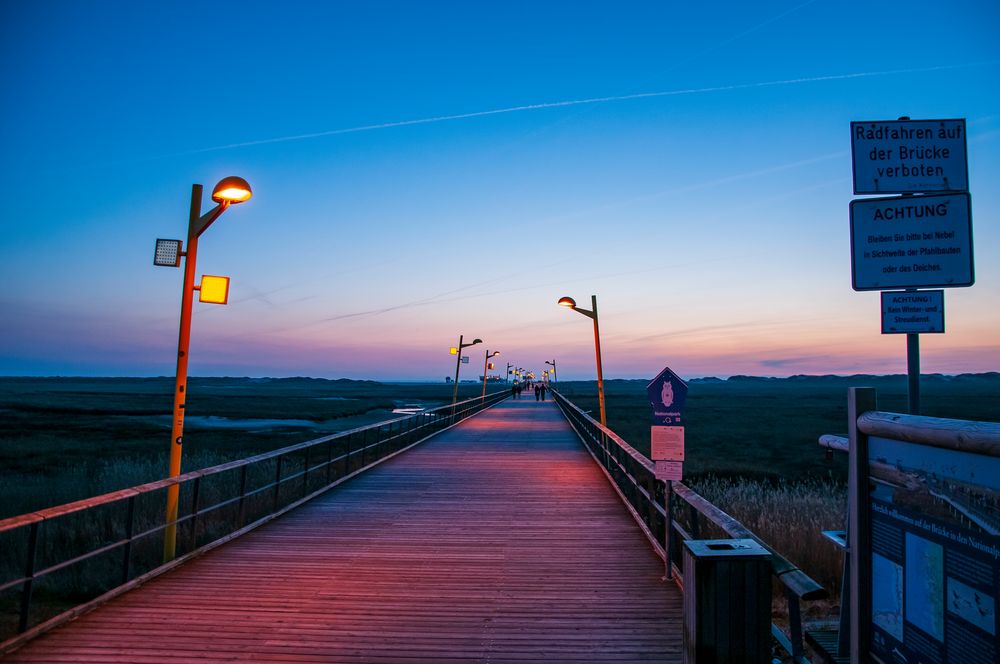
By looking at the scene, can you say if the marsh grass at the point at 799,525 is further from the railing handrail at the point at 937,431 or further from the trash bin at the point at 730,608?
the railing handrail at the point at 937,431

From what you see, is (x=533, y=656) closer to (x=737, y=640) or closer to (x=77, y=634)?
(x=737, y=640)

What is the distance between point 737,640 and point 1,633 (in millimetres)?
6581

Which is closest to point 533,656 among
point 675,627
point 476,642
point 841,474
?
point 476,642

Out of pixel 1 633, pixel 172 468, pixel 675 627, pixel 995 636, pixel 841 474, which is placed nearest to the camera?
pixel 995 636

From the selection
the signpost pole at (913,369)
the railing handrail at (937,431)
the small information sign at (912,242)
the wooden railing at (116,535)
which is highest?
the small information sign at (912,242)

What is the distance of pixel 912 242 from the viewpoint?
133 inches

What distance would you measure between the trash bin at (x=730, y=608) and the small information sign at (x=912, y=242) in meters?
1.64

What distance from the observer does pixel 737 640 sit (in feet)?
10.9

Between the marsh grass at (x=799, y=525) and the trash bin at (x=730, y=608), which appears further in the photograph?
the marsh grass at (x=799, y=525)

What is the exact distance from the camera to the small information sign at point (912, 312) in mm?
3371

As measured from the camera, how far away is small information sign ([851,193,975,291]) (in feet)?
10.8

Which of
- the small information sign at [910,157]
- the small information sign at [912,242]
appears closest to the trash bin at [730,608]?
the small information sign at [912,242]

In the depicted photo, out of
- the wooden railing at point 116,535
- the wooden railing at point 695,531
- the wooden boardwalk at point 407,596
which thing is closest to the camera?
the wooden railing at point 695,531

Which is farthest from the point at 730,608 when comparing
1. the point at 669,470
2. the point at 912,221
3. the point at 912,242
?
the point at 669,470
